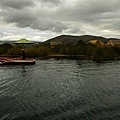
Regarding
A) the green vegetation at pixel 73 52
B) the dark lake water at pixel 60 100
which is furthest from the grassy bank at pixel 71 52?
the dark lake water at pixel 60 100

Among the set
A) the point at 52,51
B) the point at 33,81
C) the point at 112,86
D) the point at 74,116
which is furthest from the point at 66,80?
the point at 52,51

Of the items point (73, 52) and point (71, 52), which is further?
point (71, 52)

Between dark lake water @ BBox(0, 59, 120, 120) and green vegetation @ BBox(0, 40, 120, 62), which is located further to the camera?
green vegetation @ BBox(0, 40, 120, 62)

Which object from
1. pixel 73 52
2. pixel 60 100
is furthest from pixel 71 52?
pixel 60 100

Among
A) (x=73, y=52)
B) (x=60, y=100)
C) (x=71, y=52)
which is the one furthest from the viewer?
(x=71, y=52)

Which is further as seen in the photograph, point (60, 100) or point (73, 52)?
point (73, 52)

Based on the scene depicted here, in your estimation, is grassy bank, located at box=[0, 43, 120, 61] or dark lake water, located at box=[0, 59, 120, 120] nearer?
dark lake water, located at box=[0, 59, 120, 120]

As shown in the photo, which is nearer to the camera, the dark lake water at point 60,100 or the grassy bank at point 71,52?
the dark lake water at point 60,100

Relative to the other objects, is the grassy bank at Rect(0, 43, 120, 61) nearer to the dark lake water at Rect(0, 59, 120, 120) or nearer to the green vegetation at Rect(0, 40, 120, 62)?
the green vegetation at Rect(0, 40, 120, 62)

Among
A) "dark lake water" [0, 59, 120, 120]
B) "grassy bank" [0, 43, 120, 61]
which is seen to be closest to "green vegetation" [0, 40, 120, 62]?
"grassy bank" [0, 43, 120, 61]

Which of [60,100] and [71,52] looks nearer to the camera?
[60,100]

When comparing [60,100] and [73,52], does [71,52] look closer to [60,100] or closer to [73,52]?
[73,52]

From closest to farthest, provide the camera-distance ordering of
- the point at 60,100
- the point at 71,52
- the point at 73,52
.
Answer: the point at 60,100 < the point at 73,52 < the point at 71,52

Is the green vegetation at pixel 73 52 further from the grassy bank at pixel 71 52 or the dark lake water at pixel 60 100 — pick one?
the dark lake water at pixel 60 100
